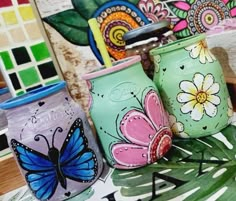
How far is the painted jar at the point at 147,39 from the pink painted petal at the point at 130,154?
20 centimetres

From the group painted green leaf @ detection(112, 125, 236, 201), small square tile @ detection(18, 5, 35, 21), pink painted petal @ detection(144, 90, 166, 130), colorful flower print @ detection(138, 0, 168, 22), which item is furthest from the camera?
colorful flower print @ detection(138, 0, 168, 22)

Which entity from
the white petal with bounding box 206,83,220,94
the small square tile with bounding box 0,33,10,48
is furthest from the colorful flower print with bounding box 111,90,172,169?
the small square tile with bounding box 0,33,10,48

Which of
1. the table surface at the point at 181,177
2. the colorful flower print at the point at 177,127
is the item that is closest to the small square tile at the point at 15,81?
the table surface at the point at 181,177

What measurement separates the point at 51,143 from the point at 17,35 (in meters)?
0.28

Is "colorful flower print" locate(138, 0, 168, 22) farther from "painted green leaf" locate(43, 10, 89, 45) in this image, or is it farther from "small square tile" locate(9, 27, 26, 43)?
"small square tile" locate(9, 27, 26, 43)

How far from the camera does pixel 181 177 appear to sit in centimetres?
46

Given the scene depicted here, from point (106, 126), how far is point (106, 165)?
0.32ft

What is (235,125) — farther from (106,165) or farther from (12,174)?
(12,174)

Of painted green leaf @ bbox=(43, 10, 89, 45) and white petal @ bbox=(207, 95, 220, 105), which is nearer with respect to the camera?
white petal @ bbox=(207, 95, 220, 105)

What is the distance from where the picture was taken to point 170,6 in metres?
0.75

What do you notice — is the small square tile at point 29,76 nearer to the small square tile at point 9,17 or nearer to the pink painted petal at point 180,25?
the small square tile at point 9,17

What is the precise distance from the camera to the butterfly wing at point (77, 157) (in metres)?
0.48

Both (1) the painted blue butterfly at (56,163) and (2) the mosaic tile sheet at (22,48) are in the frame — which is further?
(2) the mosaic tile sheet at (22,48)

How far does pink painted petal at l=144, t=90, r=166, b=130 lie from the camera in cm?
52
